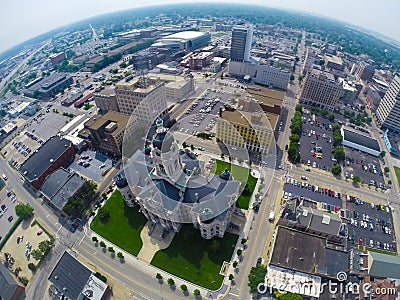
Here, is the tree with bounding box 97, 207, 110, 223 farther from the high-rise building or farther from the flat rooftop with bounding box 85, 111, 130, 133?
the high-rise building

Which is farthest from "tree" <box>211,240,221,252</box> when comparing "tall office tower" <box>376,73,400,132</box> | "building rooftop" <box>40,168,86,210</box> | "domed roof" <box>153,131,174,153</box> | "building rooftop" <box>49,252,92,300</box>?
"tall office tower" <box>376,73,400,132</box>

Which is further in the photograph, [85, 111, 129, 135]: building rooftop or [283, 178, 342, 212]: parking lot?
[85, 111, 129, 135]: building rooftop

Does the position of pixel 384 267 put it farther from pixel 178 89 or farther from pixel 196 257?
pixel 178 89

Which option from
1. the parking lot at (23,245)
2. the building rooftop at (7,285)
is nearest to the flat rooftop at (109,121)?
the parking lot at (23,245)

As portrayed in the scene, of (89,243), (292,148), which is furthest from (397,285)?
(89,243)

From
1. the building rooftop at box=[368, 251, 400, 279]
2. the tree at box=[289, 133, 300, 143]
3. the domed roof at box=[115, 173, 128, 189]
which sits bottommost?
the building rooftop at box=[368, 251, 400, 279]

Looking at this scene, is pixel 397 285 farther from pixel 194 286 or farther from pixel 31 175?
pixel 31 175

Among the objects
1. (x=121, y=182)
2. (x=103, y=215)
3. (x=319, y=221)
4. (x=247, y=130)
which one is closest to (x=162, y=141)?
(x=121, y=182)
